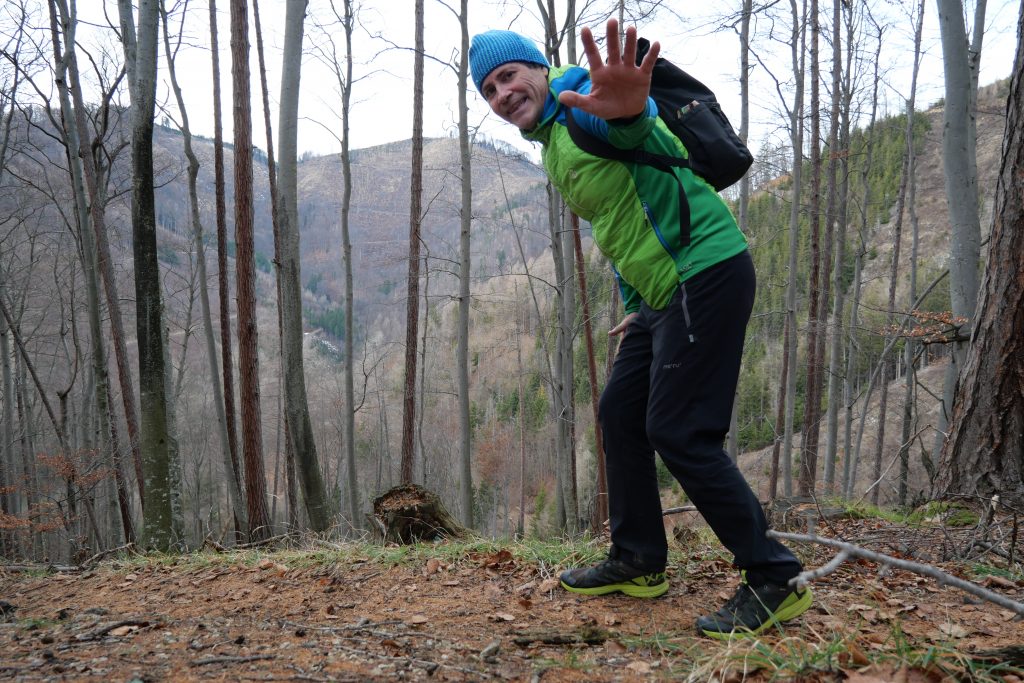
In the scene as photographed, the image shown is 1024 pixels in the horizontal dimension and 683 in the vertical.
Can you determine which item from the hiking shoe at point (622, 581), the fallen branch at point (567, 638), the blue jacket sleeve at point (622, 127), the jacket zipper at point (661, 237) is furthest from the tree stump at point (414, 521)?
the blue jacket sleeve at point (622, 127)

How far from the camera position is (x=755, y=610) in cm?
204

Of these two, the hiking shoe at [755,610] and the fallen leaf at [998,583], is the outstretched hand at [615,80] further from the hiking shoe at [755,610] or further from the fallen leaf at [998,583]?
the fallen leaf at [998,583]

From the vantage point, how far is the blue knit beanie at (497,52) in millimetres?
2221

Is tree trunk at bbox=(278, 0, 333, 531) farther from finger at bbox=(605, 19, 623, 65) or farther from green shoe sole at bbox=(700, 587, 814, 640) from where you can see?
finger at bbox=(605, 19, 623, 65)

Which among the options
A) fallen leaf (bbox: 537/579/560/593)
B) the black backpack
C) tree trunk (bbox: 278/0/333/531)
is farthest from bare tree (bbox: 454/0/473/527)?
the black backpack

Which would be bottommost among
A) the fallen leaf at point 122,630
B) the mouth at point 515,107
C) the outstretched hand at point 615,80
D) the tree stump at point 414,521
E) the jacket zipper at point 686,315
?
the tree stump at point 414,521

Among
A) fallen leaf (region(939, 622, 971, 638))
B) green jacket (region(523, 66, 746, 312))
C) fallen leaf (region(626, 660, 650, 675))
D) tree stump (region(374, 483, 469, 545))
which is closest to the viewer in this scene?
fallen leaf (region(626, 660, 650, 675))

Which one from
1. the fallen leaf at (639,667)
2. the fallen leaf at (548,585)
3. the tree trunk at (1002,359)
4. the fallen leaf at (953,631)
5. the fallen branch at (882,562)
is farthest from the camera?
the tree trunk at (1002,359)

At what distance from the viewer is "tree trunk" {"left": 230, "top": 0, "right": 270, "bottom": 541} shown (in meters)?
7.59

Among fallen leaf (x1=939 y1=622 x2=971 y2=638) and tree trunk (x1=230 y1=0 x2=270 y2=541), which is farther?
tree trunk (x1=230 y1=0 x2=270 y2=541)

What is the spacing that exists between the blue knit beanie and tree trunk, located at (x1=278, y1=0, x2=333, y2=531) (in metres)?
5.72

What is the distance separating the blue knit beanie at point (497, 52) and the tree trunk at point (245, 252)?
6110 millimetres

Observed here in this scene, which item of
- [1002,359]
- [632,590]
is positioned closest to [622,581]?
[632,590]

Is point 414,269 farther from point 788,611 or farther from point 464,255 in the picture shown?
point 788,611
